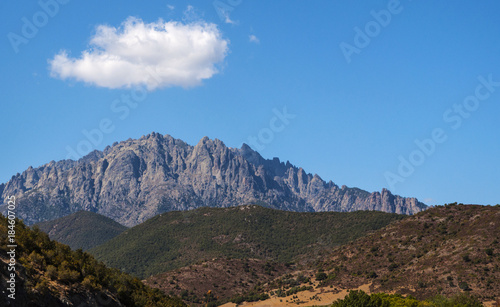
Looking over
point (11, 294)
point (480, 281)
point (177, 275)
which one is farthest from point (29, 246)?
point (177, 275)

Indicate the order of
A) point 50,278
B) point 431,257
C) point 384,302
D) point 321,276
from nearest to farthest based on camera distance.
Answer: point 50,278 → point 384,302 → point 431,257 → point 321,276

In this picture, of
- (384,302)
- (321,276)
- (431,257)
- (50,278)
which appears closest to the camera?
(50,278)

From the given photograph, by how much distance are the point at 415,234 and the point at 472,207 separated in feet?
67.1

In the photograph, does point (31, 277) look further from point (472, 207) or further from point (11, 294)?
point (472, 207)

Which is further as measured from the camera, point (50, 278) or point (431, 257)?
point (431, 257)

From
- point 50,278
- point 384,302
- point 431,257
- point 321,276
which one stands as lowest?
point 384,302

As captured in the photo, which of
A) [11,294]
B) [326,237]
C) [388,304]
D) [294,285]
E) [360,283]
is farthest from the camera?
[326,237]

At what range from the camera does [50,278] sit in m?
31.2

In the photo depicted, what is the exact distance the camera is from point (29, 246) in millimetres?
34062

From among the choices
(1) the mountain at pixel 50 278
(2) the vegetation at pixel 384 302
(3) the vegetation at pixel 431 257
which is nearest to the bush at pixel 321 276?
(3) the vegetation at pixel 431 257

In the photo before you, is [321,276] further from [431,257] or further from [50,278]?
[50,278]

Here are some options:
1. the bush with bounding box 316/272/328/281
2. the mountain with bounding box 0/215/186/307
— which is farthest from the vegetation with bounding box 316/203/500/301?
the mountain with bounding box 0/215/186/307

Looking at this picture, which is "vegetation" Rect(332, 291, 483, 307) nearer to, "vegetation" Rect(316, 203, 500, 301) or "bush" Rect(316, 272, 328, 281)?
"vegetation" Rect(316, 203, 500, 301)


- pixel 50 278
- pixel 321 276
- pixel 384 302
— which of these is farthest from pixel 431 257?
pixel 50 278
